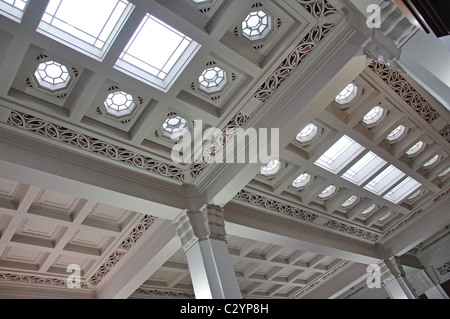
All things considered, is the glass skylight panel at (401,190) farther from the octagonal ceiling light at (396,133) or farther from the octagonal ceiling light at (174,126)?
the octagonal ceiling light at (174,126)

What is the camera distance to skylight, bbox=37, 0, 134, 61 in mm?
3906

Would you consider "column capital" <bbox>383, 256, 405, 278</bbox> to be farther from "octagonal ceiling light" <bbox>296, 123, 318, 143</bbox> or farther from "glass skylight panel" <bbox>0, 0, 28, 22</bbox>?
"glass skylight panel" <bbox>0, 0, 28, 22</bbox>

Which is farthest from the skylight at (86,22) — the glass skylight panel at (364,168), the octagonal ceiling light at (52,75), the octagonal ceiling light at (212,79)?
the glass skylight panel at (364,168)

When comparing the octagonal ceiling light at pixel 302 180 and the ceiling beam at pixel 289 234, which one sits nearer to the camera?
the ceiling beam at pixel 289 234

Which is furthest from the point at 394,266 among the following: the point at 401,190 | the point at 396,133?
the point at 396,133

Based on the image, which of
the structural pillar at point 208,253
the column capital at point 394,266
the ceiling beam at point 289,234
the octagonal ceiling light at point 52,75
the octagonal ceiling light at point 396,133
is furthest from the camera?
the column capital at point 394,266

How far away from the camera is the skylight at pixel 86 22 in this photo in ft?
12.8

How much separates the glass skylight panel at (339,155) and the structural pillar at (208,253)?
2.09 meters

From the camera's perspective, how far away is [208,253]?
536cm

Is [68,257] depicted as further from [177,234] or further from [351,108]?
[351,108]

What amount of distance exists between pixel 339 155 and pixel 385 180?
154cm

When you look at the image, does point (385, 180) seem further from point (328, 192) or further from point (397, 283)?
point (397, 283)

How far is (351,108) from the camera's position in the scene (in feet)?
19.5

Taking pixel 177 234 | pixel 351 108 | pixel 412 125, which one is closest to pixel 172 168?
pixel 177 234
